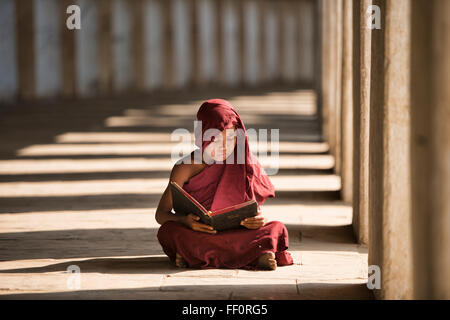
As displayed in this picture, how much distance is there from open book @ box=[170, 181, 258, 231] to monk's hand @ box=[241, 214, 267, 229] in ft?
0.13

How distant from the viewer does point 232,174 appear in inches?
241

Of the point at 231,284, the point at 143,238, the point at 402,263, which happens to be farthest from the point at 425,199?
the point at 143,238

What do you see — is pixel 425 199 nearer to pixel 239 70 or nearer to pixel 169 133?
pixel 169 133

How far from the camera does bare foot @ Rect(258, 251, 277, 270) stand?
6.02 meters

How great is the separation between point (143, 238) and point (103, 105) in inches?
709

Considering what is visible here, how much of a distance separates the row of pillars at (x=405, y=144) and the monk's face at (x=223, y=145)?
3.64 feet

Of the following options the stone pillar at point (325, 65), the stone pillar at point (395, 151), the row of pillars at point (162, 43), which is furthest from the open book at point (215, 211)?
the row of pillars at point (162, 43)

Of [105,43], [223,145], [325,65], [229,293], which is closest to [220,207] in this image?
[223,145]

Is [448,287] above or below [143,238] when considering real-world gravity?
above

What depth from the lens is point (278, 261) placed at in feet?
20.4

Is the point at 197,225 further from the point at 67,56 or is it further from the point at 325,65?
the point at 67,56

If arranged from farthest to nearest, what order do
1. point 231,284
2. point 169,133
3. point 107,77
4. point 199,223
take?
point 107,77 < point 169,133 < point 199,223 < point 231,284

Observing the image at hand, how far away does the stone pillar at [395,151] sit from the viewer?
4703mm

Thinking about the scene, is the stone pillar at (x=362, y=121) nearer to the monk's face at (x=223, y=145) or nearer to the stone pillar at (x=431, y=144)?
the monk's face at (x=223, y=145)
